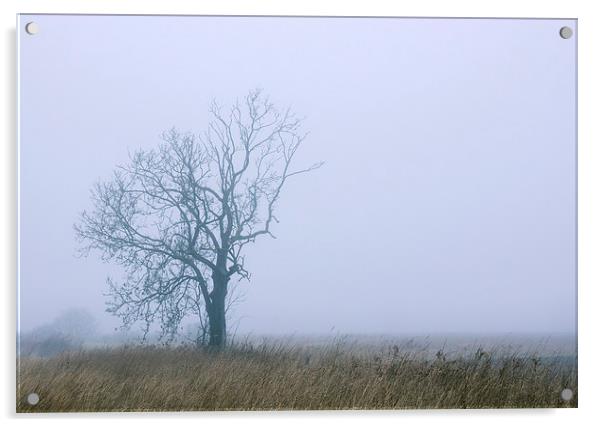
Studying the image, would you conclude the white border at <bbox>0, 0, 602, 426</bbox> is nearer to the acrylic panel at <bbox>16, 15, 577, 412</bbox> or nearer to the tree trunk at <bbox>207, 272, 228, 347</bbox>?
the acrylic panel at <bbox>16, 15, 577, 412</bbox>

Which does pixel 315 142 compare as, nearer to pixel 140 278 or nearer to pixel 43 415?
pixel 140 278

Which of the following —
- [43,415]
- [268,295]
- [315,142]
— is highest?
[315,142]

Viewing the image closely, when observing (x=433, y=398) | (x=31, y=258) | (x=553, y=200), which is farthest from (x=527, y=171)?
(x=31, y=258)

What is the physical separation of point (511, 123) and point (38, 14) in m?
2.78

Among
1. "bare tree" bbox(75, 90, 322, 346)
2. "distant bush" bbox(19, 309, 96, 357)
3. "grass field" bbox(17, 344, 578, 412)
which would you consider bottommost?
"grass field" bbox(17, 344, 578, 412)

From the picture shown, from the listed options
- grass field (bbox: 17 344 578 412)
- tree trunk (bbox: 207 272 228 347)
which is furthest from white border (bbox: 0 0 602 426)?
tree trunk (bbox: 207 272 228 347)

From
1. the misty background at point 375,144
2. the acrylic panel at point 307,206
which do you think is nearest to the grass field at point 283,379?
the acrylic panel at point 307,206

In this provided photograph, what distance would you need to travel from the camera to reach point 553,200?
17.2 feet

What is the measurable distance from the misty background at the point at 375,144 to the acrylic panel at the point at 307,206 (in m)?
0.01

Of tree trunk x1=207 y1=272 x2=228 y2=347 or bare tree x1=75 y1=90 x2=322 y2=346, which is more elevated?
bare tree x1=75 y1=90 x2=322 y2=346

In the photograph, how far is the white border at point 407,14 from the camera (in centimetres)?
514

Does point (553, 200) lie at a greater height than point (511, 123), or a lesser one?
lesser

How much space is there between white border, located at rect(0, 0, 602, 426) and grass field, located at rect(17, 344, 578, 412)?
0.22 ft

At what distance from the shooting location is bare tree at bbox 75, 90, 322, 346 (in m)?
5.20
